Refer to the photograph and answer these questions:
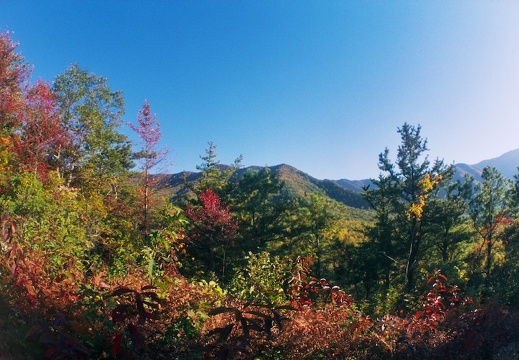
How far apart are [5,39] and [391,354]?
655 inches

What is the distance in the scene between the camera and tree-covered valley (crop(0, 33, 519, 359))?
2225 millimetres

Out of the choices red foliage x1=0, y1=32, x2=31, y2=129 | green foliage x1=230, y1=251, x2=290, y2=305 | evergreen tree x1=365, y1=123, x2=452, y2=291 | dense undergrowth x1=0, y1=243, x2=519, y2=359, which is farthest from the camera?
evergreen tree x1=365, y1=123, x2=452, y2=291

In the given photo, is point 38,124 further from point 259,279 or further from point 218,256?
point 259,279

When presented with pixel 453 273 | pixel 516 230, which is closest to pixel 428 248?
pixel 516 230

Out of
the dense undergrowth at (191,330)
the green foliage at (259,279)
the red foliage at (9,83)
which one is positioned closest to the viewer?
the dense undergrowth at (191,330)

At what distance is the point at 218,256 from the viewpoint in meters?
19.8

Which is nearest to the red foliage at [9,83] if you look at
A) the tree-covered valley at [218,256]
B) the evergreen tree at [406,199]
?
the tree-covered valley at [218,256]

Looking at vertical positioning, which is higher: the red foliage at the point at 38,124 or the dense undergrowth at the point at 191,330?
the red foliage at the point at 38,124

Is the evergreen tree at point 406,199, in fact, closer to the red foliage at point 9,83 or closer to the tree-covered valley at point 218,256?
the tree-covered valley at point 218,256

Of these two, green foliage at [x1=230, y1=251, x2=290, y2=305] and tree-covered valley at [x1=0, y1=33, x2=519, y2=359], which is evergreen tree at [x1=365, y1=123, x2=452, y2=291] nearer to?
tree-covered valley at [x1=0, y1=33, x2=519, y2=359]

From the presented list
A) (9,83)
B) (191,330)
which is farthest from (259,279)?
(9,83)

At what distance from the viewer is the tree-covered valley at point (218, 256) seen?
222 centimetres

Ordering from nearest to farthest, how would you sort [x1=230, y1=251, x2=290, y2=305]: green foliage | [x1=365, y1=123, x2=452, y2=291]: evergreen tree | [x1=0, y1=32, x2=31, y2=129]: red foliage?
1. [x1=230, y1=251, x2=290, y2=305]: green foliage
2. [x1=0, y1=32, x2=31, y2=129]: red foliage
3. [x1=365, y1=123, x2=452, y2=291]: evergreen tree

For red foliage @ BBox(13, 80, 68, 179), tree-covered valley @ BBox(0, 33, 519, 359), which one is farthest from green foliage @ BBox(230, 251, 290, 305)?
red foliage @ BBox(13, 80, 68, 179)
